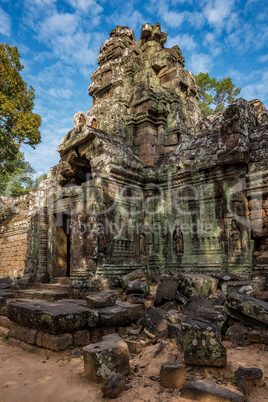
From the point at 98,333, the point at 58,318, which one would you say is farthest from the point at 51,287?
the point at 58,318

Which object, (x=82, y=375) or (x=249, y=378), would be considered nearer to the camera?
(x=249, y=378)

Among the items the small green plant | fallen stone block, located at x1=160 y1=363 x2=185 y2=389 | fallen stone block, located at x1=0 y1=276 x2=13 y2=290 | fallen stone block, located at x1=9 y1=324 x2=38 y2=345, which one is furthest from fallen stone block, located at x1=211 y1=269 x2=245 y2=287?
fallen stone block, located at x1=0 y1=276 x2=13 y2=290

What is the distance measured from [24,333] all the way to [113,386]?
244cm

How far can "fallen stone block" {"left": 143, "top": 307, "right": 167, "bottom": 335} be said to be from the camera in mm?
4289

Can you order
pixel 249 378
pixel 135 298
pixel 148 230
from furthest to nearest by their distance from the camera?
pixel 148 230 < pixel 135 298 < pixel 249 378

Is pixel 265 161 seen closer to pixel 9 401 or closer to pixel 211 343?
pixel 211 343

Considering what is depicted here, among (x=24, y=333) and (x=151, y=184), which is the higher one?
(x=151, y=184)

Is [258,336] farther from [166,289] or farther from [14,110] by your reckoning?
→ [14,110]

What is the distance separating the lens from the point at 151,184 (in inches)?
337

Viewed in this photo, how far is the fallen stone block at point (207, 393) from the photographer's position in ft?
7.84

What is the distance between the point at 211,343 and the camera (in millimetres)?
3096

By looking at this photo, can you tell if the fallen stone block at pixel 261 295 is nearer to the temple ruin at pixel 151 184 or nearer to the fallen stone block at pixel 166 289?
the temple ruin at pixel 151 184

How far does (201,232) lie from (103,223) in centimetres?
257

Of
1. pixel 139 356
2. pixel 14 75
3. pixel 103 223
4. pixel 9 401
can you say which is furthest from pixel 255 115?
pixel 14 75
